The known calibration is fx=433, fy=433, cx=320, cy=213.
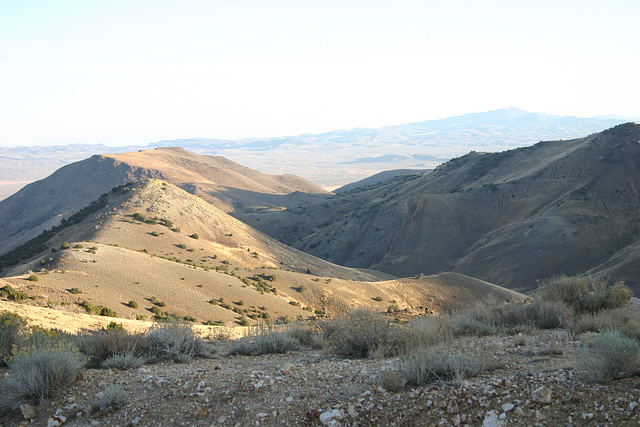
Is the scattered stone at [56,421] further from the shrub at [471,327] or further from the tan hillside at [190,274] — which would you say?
the tan hillside at [190,274]

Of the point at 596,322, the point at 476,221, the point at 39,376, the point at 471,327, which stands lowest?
the point at 476,221

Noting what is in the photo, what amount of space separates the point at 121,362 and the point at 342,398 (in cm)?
425

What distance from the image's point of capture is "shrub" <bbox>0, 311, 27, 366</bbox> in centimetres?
767

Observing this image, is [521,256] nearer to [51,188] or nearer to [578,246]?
[578,246]

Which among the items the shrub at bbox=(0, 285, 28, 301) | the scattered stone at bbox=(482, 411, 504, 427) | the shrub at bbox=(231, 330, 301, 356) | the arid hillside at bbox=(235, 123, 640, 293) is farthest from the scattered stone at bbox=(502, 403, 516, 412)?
the arid hillside at bbox=(235, 123, 640, 293)

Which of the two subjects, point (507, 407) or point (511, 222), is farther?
point (511, 222)

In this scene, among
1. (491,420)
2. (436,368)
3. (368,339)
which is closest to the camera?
(491,420)

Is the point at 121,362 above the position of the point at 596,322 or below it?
above

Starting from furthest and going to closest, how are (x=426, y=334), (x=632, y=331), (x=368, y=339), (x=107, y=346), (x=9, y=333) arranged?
1. (x=368, y=339)
2. (x=107, y=346)
3. (x=426, y=334)
4. (x=9, y=333)
5. (x=632, y=331)

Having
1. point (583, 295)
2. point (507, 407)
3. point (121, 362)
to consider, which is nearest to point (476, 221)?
point (583, 295)

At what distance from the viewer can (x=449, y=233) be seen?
51438mm

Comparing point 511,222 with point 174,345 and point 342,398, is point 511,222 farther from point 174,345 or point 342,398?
point 342,398

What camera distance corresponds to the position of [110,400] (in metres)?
6.04

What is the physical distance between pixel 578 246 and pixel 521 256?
16.8 ft
